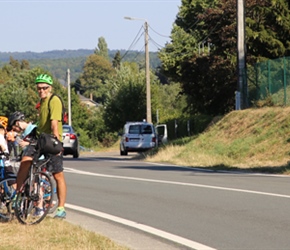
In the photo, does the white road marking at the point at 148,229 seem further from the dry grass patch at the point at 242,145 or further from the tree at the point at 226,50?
the tree at the point at 226,50

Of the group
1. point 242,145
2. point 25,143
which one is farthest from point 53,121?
point 242,145

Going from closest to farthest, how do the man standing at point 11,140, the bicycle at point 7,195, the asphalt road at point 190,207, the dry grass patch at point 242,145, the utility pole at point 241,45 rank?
the asphalt road at point 190,207 → the bicycle at point 7,195 → the man standing at point 11,140 → the dry grass patch at point 242,145 → the utility pole at point 241,45

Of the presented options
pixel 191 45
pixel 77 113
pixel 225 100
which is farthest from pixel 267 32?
pixel 77 113

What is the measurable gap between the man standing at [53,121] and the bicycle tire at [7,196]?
0.67 m

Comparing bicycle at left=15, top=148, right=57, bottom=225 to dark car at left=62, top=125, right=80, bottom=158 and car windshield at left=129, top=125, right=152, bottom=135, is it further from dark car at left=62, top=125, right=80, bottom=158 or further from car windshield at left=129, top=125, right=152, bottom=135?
car windshield at left=129, top=125, right=152, bottom=135

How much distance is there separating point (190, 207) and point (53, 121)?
9.83 ft

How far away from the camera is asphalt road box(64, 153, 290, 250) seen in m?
10.2

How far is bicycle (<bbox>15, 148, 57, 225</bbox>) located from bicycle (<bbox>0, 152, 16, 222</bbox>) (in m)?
0.45

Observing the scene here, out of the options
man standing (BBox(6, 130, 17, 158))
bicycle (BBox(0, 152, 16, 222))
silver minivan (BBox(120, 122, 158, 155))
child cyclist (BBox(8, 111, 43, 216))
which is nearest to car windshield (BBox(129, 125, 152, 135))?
silver minivan (BBox(120, 122, 158, 155))

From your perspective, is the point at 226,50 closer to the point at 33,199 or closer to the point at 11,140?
the point at 11,140

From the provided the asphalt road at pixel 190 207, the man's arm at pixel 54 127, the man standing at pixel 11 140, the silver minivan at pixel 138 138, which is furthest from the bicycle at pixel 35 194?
the silver minivan at pixel 138 138

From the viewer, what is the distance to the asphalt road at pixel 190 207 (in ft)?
33.6

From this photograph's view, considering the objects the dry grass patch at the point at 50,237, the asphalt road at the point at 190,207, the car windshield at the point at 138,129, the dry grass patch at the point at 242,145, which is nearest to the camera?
the dry grass patch at the point at 50,237

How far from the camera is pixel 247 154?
26.7 meters
